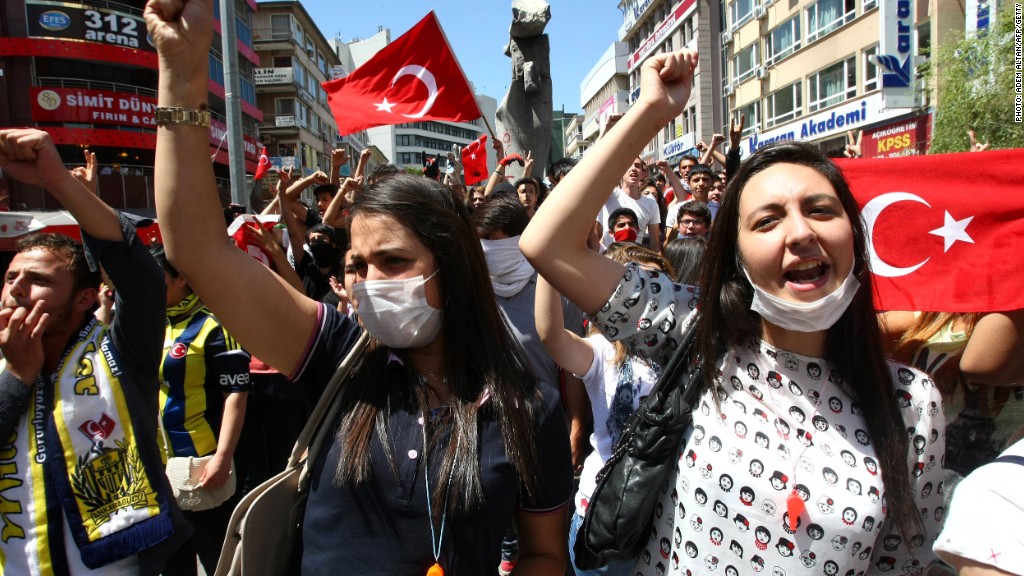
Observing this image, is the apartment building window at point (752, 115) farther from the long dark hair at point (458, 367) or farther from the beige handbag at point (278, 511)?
the beige handbag at point (278, 511)

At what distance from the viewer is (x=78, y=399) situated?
84.5 inches

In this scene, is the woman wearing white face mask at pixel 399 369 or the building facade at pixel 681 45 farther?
the building facade at pixel 681 45

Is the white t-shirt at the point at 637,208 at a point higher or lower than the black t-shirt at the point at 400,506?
higher

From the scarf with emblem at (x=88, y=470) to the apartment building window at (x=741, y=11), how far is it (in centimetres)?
3584

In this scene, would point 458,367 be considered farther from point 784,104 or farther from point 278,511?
point 784,104

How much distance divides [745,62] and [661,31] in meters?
11.2

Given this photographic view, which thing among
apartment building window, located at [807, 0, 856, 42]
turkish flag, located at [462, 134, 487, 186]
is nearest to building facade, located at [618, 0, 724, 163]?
apartment building window, located at [807, 0, 856, 42]

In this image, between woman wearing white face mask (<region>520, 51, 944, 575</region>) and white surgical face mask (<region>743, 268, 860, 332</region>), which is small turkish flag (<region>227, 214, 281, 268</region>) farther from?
white surgical face mask (<region>743, 268, 860, 332</region>)

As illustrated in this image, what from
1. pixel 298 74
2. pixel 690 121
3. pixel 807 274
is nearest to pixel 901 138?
pixel 690 121

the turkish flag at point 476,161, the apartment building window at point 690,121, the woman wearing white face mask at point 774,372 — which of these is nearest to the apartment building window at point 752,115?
the apartment building window at point 690,121

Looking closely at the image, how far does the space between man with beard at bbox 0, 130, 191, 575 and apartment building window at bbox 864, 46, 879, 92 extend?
26.6 meters

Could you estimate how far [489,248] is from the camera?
3.73 meters

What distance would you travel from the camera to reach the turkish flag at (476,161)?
27.6 feet

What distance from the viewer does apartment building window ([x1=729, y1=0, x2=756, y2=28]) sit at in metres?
33.3
